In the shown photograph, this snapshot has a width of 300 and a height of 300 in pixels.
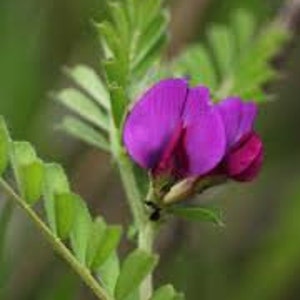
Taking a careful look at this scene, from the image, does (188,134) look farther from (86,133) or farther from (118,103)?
(86,133)

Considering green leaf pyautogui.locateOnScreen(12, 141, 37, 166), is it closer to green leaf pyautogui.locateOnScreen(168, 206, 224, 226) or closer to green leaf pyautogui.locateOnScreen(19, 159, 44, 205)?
green leaf pyautogui.locateOnScreen(19, 159, 44, 205)

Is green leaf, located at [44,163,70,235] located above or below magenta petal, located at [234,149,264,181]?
above

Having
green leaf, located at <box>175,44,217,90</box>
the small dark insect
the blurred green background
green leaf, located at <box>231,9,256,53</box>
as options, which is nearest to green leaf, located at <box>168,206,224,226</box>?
the small dark insect

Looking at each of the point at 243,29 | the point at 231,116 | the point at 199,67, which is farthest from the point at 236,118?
the point at 243,29

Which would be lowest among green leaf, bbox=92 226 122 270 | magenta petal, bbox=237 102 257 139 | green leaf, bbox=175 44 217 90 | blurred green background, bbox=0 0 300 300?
blurred green background, bbox=0 0 300 300

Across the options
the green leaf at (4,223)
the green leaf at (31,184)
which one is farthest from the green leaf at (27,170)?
the green leaf at (4,223)

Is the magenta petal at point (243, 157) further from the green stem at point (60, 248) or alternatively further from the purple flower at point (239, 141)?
the green stem at point (60, 248)
